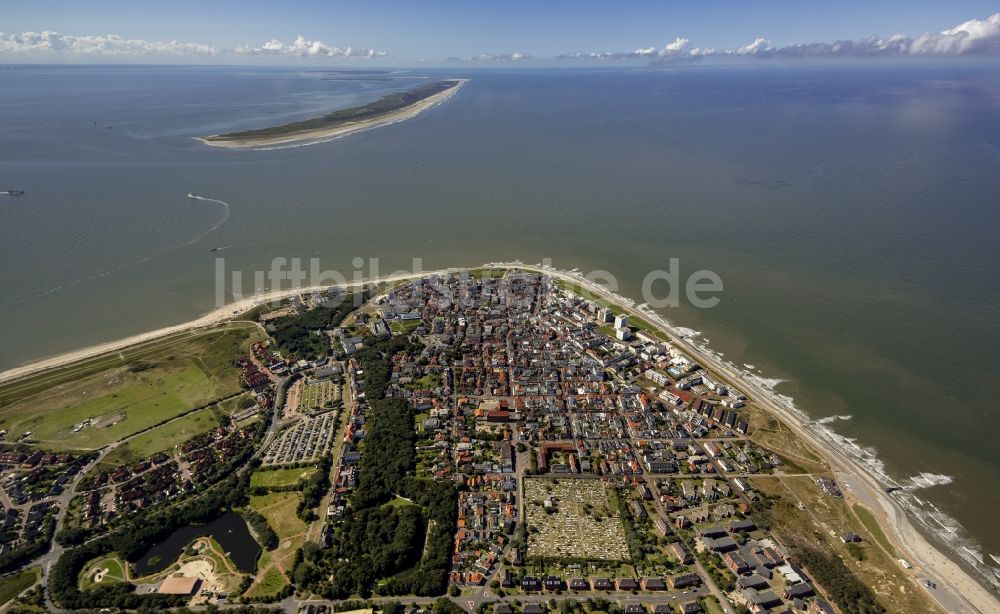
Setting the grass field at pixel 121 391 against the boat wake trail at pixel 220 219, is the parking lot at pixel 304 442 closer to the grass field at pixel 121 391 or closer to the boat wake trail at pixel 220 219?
the grass field at pixel 121 391

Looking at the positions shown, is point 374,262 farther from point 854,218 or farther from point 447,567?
point 854,218

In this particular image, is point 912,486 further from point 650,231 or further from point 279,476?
point 650,231

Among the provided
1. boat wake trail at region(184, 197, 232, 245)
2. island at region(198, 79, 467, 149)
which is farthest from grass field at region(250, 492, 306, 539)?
island at region(198, 79, 467, 149)

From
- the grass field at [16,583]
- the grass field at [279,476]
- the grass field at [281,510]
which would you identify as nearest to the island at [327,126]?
the grass field at [279,476]

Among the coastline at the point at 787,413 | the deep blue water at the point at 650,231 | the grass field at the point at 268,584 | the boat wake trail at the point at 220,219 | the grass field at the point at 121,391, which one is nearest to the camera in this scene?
the grass field at the point at 268,584

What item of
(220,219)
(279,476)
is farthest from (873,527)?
(220,219)

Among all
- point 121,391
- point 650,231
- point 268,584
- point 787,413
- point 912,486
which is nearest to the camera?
point 268,584
